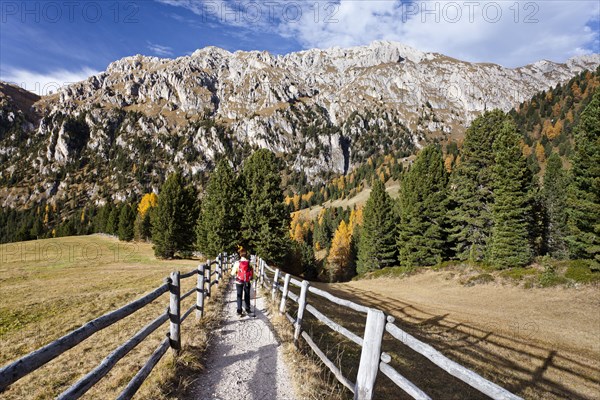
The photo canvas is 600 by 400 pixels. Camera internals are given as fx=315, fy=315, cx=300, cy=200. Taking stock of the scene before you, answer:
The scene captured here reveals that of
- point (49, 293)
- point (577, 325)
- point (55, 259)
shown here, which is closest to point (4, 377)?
point (49, 293)

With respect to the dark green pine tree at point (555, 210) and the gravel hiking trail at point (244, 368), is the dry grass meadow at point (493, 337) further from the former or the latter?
the dark green pine tree at point (555, 210)

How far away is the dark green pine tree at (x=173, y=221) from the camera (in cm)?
4697

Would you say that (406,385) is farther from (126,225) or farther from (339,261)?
(126,225)

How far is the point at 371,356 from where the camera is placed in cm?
480

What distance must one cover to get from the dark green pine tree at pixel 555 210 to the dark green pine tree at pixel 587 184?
21001mm

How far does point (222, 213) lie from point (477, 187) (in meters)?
30.2

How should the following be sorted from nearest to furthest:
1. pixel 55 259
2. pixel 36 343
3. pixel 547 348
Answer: pixel 36 343 → pixel 547 348 → pixel 55 259

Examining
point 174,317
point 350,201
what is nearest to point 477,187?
point 174,317

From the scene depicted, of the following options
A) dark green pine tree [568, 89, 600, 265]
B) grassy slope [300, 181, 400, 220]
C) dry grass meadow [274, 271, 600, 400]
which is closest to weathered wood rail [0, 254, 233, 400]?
dry grass meadow [274, 271, 600, 400]

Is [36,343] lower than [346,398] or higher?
lower

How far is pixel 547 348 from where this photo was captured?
15523 mm

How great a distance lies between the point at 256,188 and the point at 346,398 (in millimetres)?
32011

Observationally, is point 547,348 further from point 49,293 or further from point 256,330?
point 49,293

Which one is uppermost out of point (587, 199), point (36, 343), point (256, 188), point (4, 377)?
point (587, 199)
